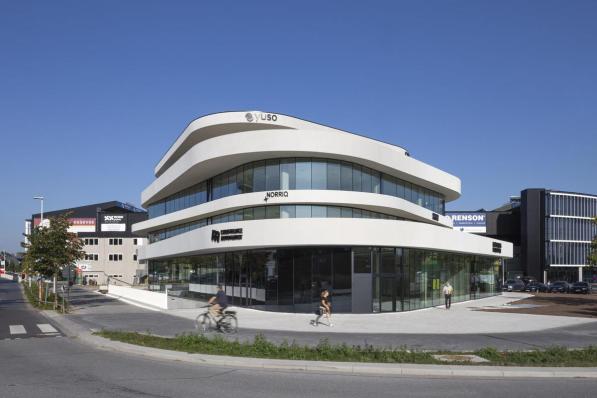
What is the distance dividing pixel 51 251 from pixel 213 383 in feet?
97.0

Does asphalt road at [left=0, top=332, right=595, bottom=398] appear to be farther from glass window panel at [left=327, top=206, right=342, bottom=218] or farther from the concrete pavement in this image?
glass window panel at [left=327, top=206, right=342, bottom=218]

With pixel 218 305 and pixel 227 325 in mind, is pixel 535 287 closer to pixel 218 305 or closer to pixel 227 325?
pixel 227 325

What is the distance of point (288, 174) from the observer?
112 feet

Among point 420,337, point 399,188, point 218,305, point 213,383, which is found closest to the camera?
point 213,383

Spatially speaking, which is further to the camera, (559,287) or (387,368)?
(559,287)

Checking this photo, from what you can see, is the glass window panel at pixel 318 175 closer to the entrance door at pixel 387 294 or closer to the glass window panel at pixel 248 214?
the glass window panel at pixel 248 214

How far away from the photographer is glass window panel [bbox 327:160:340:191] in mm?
34375

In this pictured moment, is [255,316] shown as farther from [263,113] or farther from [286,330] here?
[263,113]

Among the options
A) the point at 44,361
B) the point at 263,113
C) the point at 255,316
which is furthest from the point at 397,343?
the point at 263,113

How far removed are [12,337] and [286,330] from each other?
980cm

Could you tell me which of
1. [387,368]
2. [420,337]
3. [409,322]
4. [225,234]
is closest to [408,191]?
[225,234]

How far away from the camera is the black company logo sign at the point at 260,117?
119 feet

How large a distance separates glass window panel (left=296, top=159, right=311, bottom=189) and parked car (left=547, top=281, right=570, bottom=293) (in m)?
44.9

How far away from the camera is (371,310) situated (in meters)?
32.8
